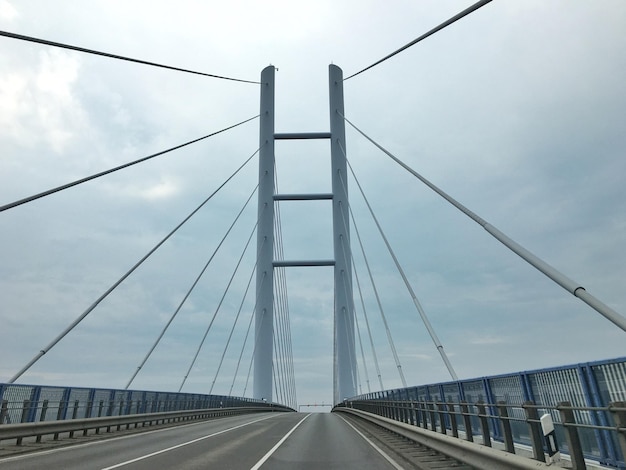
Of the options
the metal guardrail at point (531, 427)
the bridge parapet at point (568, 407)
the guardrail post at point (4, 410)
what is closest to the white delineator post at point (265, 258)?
the guardrail post at point (4, 410)

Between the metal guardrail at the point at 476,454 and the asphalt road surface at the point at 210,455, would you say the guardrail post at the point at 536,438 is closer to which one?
the metal guardrail at the point at 476,454

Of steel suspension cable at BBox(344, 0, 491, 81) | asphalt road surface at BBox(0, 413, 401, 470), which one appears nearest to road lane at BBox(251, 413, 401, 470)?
asphalt road surface at BBox(0, 413, 401, 470)

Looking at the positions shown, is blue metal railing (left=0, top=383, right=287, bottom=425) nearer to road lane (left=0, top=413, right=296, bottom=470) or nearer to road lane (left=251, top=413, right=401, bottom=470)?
road lane (left=0, top=413, right=296, bottom=470)

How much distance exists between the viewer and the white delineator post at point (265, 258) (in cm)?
4047

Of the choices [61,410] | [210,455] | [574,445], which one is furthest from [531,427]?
[61,410]

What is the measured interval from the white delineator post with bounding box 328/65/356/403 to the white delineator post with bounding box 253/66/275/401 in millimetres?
5610

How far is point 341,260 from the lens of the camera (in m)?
40.8

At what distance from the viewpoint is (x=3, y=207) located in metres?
11.9

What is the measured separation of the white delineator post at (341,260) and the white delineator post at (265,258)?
18.4ft

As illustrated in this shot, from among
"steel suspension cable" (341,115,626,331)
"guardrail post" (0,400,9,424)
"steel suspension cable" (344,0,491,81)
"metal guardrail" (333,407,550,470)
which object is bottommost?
"metal guardrail" (333,407,550,470)

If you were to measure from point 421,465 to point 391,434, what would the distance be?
7888mm

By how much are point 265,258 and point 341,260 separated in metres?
6.65

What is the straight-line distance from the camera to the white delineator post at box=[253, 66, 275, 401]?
4047 centimetres

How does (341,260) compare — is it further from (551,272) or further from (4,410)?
(551,272)
